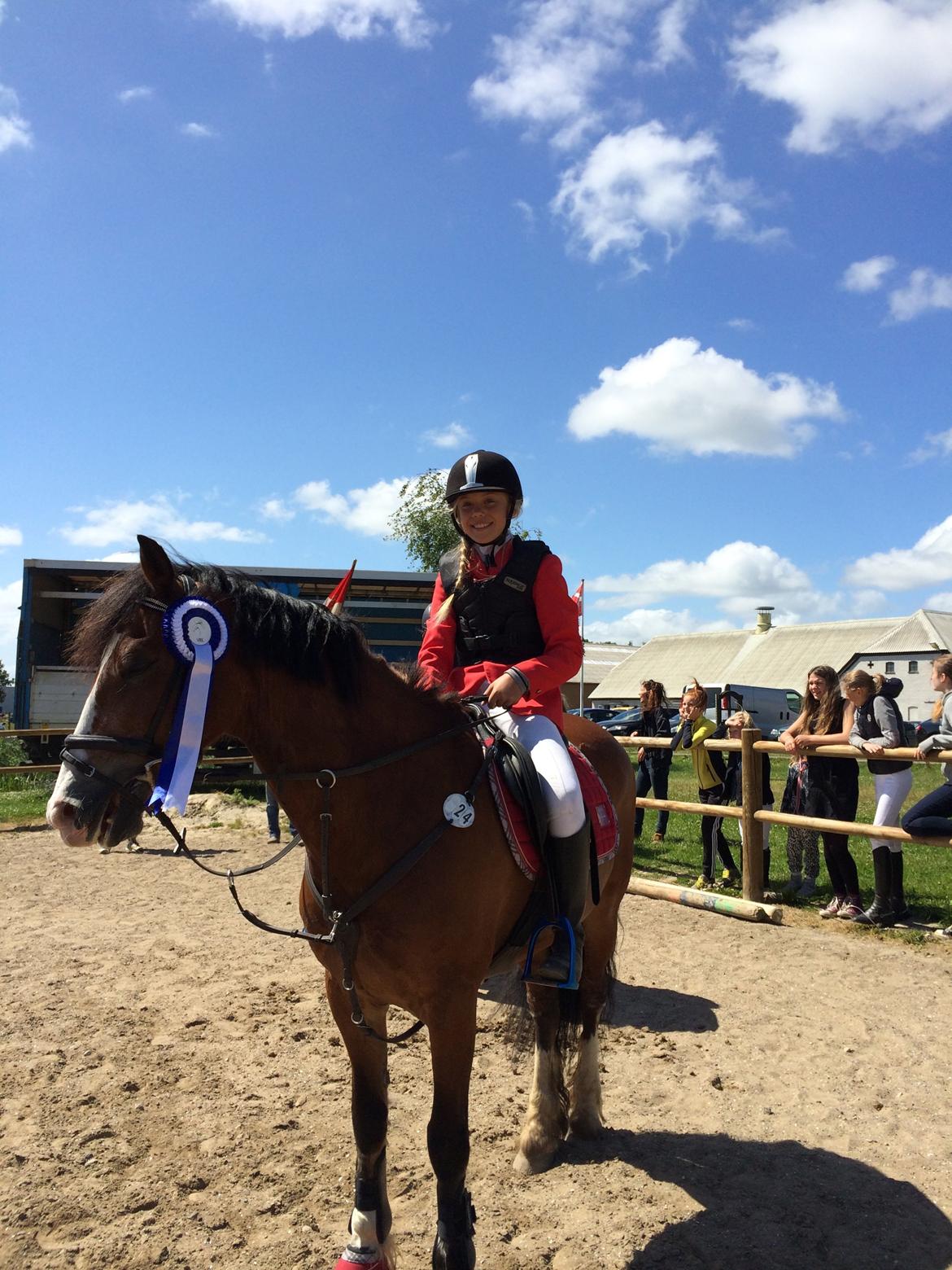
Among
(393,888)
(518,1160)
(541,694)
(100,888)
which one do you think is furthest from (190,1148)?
(100,888)

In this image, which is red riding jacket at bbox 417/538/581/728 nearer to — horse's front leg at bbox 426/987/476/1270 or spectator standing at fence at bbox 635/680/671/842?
horse's front leg at bbox 426/987/476/1270

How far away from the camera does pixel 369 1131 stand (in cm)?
297

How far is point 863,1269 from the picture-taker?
2.92 metres

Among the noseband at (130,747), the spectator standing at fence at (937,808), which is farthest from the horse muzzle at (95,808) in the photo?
the spectator standing at fence at (937,808)

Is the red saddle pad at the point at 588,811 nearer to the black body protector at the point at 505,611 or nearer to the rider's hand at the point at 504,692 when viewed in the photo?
the rider's hand at the point at 504,692

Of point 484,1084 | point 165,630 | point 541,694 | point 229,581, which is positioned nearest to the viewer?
point 165,630

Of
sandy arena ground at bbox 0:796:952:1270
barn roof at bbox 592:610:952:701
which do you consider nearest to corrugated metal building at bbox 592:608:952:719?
barn roof at bbox 592:610:952:701

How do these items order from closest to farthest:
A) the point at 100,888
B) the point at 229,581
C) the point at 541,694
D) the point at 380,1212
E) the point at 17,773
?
the point at 229,581 → the point at 380,1212 → the point at 541,694 → the point at 100,888 → the point at 17,773

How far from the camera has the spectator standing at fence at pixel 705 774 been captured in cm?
939

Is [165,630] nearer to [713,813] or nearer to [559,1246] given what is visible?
[559,1246]

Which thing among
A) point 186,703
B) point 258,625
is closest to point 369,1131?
point 186,703

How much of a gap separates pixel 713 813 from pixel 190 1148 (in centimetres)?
647

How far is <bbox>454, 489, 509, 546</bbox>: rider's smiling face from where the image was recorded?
3.43 metres

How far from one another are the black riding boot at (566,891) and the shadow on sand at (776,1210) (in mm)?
980
